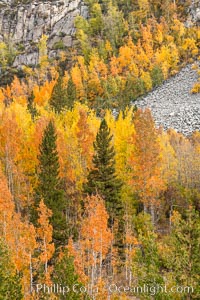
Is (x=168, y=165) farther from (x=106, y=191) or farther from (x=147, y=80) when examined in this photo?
A: (x=147, y=80)

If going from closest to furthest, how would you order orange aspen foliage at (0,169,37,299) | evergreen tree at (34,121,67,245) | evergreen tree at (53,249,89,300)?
evergreen tree at (53,249,89,300)
orange aspen foliage at (0,169,37,299)
evergreen tree at (34,121,67,245)

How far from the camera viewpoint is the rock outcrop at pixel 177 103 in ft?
280

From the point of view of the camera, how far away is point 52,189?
37844 mm

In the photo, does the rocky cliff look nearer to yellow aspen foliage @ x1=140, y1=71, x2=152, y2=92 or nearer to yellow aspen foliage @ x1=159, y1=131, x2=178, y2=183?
yellow aspen foliage @ x1=140, y1=71, x2=152, y2=92

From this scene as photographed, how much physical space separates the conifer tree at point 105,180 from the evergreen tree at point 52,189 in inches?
128

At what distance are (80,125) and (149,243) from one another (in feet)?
68.3

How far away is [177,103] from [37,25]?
82.8m

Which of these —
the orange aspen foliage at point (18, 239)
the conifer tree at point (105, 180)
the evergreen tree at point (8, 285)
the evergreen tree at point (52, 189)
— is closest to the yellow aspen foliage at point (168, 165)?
the conifer tree at point (105, 180)

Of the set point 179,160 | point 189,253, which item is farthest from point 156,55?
point 189,253

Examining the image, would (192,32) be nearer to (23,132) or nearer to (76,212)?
(23,132)

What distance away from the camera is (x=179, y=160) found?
5206 cm

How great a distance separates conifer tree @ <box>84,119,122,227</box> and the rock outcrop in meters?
44.9

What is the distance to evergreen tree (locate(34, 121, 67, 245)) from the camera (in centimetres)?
3609

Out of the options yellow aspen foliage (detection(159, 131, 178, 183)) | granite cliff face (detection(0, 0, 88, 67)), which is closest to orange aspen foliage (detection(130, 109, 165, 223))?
yellow aspen foliage (detection(159, 131, 178, 183))
